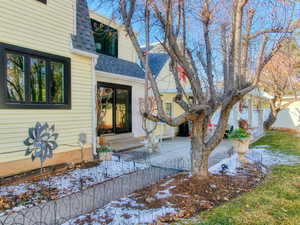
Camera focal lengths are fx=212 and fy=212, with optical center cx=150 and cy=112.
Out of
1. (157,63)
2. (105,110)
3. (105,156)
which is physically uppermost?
(157,63)

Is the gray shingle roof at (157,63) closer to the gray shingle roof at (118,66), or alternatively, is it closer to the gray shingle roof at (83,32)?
the gray shingle roof at (118,66)

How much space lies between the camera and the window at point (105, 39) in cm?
887

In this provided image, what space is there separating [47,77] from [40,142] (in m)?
1.77

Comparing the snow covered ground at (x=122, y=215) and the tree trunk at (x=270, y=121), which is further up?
the tree trunk at (x=270, y=121)

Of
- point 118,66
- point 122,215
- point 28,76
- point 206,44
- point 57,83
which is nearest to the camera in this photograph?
point 122,215

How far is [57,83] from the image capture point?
19.6ft

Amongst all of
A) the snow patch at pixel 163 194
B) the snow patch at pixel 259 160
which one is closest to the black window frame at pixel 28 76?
the snow patch at pixel 163 194

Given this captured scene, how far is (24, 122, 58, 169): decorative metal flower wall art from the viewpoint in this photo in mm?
5004

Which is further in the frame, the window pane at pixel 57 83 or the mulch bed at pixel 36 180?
the window pane at pixel 57 83

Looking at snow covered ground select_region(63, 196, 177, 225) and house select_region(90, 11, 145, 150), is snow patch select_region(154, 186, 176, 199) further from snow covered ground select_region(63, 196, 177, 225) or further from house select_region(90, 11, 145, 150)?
house select_region(90, 11, 145, 150)

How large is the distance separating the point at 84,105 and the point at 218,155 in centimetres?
492

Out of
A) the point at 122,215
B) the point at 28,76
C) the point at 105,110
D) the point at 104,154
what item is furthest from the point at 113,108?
the point at 122,215

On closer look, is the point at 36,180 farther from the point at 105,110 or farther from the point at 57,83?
the point at 105,110

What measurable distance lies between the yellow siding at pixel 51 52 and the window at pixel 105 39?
2.36m
